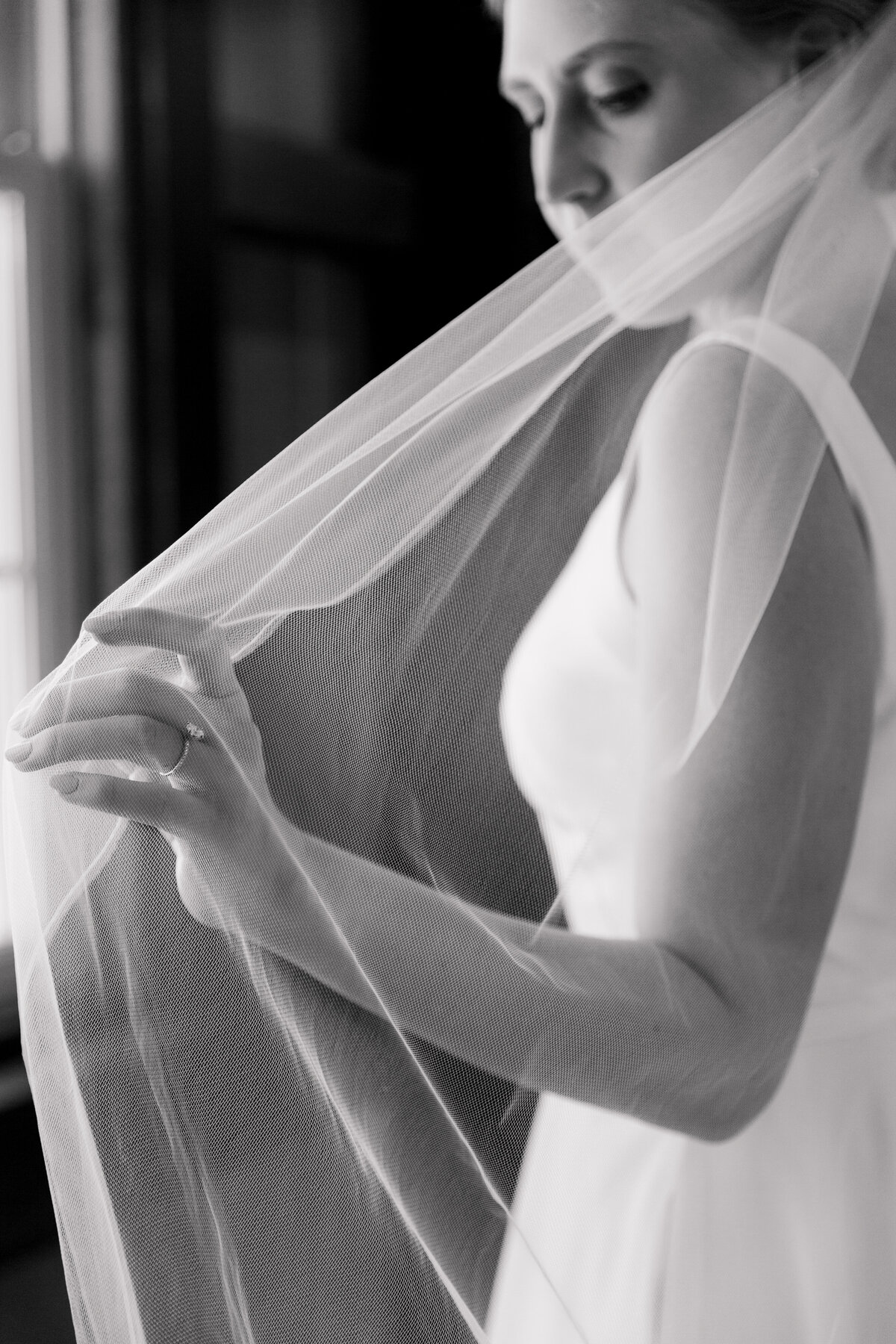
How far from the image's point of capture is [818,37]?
25.0 inches

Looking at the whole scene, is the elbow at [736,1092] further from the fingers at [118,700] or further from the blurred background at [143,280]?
the blurred background at [143,280]

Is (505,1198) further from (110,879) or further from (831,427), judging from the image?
(831,427)

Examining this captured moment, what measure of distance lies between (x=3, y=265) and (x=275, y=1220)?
1.40 metres

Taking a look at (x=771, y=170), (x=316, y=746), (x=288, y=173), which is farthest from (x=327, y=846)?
(x=288, y=173)

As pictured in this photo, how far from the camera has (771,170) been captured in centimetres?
62

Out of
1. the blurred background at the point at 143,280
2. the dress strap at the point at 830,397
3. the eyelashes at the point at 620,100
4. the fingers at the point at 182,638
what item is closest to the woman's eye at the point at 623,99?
the eyelashes at the point at 620,100

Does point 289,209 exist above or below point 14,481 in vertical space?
above

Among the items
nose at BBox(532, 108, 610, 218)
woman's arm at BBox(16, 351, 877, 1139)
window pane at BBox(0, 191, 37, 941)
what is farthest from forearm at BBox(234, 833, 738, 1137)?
window pane at BBox(0, 191, 37, 941)

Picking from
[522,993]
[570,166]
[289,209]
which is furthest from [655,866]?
[289,209]

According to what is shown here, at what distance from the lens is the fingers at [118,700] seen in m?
0.53

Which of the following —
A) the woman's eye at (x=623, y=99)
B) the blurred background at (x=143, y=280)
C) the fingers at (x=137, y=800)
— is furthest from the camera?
the blurred background at (x=143, y=280)

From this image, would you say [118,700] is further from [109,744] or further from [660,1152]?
[660,1152]

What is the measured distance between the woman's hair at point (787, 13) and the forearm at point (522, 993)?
42cm

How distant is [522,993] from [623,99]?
412 millimetres
